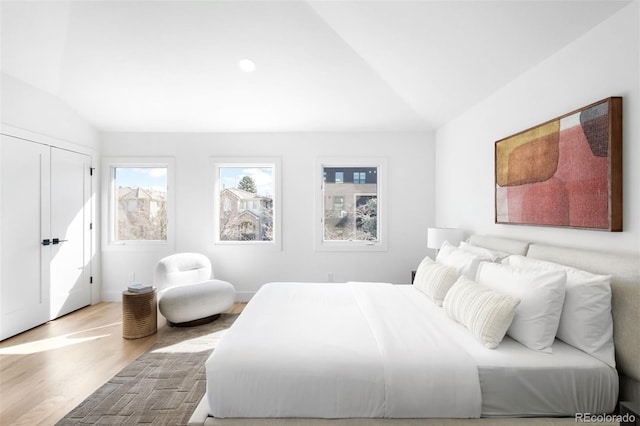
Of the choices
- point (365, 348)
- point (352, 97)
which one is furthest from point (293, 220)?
point (365, 348)

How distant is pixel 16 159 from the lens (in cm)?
304

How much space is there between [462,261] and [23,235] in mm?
4397

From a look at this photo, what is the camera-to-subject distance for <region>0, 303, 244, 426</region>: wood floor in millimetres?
1981

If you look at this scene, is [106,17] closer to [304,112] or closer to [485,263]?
[304,112]

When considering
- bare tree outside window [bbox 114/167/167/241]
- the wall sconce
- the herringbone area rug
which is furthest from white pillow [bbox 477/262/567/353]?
bare tree outside window [bbox 114/167/167/241]

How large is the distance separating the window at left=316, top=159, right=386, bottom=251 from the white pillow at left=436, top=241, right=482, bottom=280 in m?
1.59

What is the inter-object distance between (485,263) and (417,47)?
6.26ft

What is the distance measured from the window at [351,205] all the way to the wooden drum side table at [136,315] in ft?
7.46

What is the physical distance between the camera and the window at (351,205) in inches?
169

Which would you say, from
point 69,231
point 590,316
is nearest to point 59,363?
point 69,231

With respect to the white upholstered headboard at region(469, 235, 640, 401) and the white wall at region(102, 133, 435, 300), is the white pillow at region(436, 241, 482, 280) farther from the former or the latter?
the white wall at region(102, 133, 435, 300)

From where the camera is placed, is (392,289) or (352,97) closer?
(392,289)

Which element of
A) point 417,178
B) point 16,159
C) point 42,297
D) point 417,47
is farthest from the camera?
Answer: point 417,178

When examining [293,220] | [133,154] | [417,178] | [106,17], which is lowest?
[293,220]
